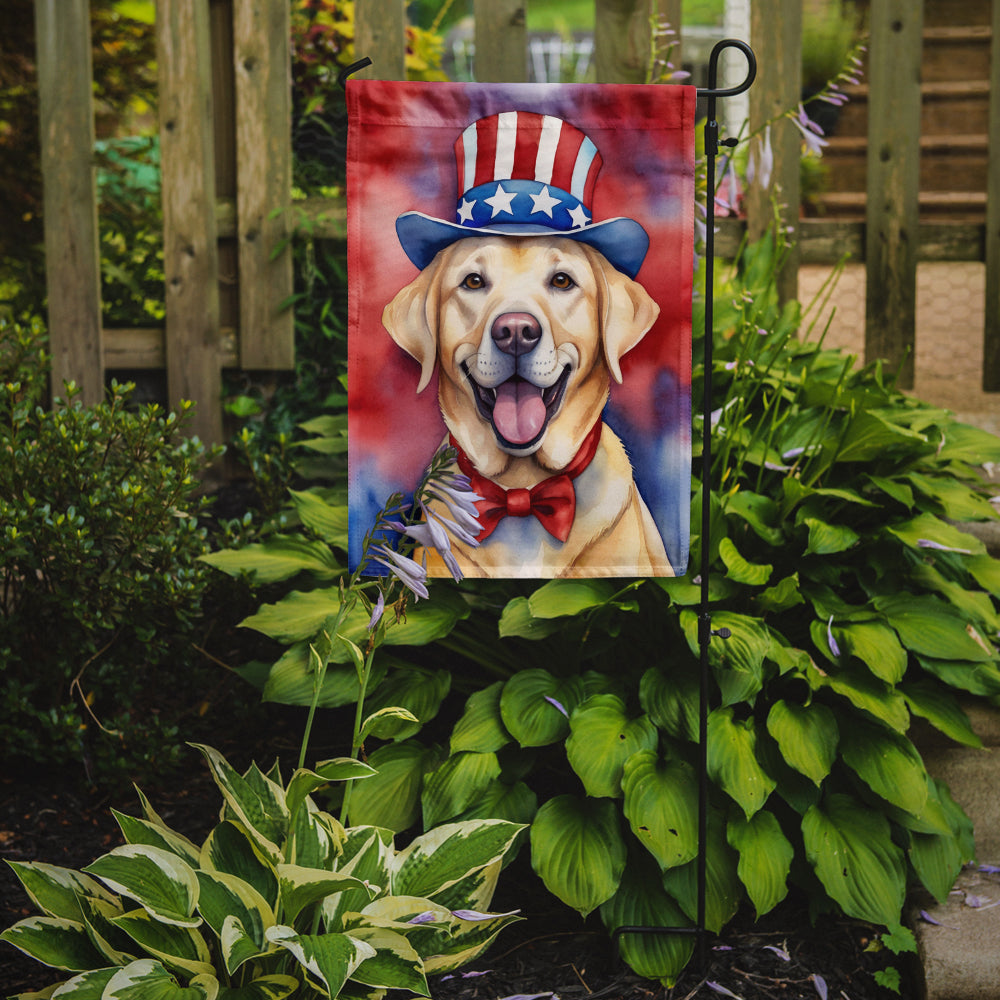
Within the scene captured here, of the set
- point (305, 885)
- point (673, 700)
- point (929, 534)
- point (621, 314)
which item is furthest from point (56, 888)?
point (929, 534)

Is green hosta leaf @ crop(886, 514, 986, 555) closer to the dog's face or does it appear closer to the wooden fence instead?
the dog's face

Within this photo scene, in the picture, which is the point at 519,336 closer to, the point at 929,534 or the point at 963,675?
the point at 929,534

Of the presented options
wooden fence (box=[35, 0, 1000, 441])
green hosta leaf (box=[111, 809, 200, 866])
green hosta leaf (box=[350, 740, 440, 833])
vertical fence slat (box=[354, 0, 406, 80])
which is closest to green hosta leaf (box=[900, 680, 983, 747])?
green hosta leaf (box=[350, 740, 440, 833])

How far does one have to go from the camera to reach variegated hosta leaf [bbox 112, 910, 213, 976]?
1.49 metres

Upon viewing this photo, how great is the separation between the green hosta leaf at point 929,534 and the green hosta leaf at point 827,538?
0.36 feet

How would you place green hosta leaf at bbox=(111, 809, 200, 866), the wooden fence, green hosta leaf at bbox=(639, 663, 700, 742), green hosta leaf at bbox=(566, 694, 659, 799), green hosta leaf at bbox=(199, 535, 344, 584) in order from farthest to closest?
the wooden fence < green hosta leaf at bbox=(199, 535, 344, 584) < green hosta leaf at bbox=(639, 663, 700, 742) < green hosta leaf at bbox=(566, 694, 659, 799) < green hosta leaf at bbox=(111, 809, 200, 866)

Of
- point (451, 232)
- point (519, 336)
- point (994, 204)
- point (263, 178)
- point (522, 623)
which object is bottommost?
point (522, 623)

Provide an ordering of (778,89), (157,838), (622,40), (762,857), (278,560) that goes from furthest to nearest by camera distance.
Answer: (778,89), (622,40), (278,560), (762,857), (157,838)

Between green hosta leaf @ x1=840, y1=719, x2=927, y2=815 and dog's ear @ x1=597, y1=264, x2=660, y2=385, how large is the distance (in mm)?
866

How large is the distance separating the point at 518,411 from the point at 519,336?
14 centimetres

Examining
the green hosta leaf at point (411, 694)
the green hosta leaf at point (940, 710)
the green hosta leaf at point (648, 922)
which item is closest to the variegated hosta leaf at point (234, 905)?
the green hosta leaf at point (411, 694)

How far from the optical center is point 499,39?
316cm

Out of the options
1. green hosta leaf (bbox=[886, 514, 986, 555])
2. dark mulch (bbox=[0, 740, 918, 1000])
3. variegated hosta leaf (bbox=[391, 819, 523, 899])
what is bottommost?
dark mulch (bbox=[0, 740, 918, 1000])

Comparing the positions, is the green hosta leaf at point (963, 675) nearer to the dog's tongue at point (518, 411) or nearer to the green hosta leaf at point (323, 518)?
the dog's tongue at point (518, 411)
